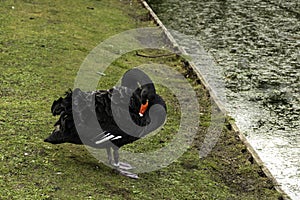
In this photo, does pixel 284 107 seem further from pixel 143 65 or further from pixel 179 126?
pixel 143 65

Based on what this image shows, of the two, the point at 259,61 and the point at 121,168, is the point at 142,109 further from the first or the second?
the point at 259,61

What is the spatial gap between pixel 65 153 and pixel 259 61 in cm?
373

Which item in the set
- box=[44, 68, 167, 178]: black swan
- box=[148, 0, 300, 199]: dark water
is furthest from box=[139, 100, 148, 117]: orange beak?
box=[148, 0, 300, 199]: dark water

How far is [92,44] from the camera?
7.11 m

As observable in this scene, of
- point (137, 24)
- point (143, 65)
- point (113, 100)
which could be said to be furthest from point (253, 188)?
point (137, 24)

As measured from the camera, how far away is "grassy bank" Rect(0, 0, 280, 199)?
372 cm

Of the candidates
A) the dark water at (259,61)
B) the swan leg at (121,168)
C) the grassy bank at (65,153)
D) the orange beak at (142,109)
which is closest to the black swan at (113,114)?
the orange beak at (142,109)

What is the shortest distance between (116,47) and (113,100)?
11.6ft

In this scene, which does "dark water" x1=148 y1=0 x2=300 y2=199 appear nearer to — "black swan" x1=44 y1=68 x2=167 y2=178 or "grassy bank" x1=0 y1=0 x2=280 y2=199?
"grassy bank" x1=0 y1=0 x2=280 y2=199

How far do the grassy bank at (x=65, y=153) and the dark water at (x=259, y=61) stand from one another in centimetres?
32

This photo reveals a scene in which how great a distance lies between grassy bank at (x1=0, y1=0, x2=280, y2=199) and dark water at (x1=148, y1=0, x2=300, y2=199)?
32 centimetres

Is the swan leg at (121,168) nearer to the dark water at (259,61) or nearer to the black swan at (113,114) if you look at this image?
the black swan at (113,114)

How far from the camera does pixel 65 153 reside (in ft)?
13.6

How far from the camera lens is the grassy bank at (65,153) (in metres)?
3.72
